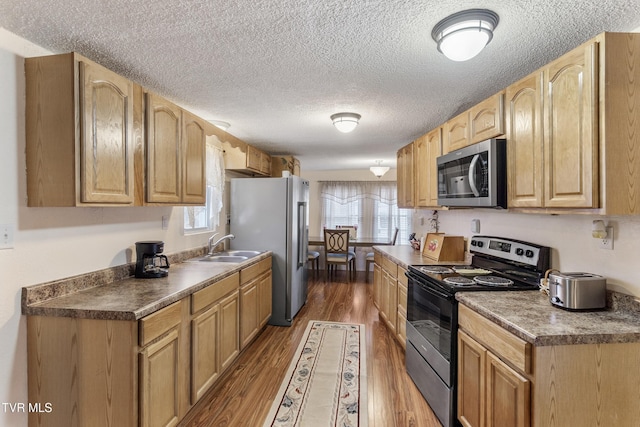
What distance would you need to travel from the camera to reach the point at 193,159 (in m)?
2.51

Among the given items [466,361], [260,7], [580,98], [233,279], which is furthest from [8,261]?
[580,98]

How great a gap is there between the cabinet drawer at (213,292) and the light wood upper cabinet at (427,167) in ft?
6.15

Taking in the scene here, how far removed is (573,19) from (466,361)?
1.71 metres

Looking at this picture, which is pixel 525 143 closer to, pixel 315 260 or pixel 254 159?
pixel 254 159

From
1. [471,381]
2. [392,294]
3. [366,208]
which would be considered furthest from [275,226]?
[366,208]

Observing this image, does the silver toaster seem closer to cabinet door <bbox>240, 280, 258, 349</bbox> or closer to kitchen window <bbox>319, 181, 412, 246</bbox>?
cabinet door <bbox>240, 280, 258, 349</bbox>

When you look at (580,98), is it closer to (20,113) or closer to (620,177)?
(620,177)

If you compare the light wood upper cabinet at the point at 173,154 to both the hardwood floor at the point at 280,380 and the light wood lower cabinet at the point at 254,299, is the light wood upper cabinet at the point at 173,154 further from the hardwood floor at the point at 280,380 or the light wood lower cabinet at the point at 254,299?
the hardwood floor at the point at 280,380

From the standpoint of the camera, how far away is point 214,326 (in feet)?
7.46

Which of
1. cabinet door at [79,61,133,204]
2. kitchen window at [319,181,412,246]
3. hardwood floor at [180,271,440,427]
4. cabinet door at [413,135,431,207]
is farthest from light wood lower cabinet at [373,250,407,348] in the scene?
kitchen window at [319,181,412,246]

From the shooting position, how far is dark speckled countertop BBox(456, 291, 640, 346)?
4.18 feet

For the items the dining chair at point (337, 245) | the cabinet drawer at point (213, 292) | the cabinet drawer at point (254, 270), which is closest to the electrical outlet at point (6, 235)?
the cabinet drawer at point (213, 292)

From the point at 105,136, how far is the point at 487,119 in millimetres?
2255

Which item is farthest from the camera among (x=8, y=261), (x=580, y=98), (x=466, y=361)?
(x=466, y=361)
